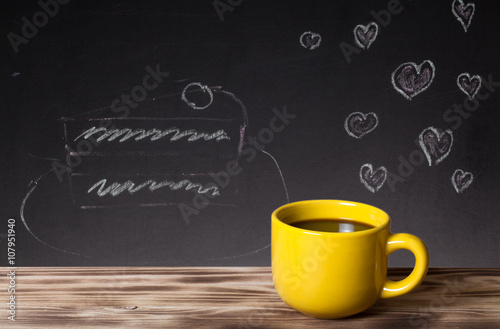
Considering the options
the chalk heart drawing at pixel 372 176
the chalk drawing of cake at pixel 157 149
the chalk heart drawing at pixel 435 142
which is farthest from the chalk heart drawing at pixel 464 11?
the chalk drawing of cake at pixel 157 149

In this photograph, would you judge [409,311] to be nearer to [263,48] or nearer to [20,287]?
[20,287]

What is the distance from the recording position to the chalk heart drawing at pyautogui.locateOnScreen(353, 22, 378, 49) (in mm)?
952

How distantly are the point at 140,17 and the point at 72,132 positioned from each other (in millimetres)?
300

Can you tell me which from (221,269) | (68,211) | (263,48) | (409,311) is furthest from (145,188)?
(409,311)

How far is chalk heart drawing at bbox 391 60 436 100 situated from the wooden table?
56cm

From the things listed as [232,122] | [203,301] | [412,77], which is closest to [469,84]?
[412,77]

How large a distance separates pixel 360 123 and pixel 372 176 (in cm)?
13

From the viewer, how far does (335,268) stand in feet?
1.20

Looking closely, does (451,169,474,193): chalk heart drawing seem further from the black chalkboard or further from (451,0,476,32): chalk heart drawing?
(451,0,476,32): chalk heart drawing

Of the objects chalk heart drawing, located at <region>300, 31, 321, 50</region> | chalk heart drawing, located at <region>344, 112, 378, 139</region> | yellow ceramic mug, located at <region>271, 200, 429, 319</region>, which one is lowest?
yellow ceramic mug, located at <region>271, 200, 429, 319</region>

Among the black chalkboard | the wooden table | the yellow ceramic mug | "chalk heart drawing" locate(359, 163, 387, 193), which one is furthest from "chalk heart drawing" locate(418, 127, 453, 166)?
the yellow ceramic mug

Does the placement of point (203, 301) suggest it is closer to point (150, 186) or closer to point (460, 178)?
point (150, 186)

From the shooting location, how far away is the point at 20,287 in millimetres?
448

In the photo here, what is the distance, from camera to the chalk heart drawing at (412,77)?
0.97m
